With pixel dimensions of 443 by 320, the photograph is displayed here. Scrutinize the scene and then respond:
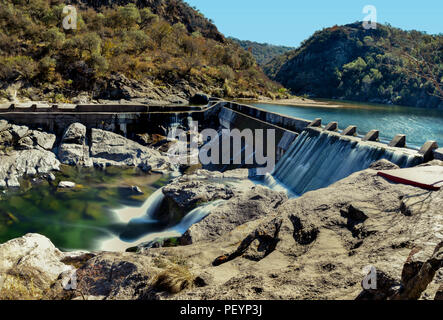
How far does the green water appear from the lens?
40.6ft

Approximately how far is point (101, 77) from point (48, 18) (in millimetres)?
13389

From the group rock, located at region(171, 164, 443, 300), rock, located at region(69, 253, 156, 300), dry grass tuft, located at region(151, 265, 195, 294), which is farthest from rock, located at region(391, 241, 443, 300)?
rock, located at region(69, 253, 156, 300)

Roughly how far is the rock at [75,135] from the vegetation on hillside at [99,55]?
521 inches

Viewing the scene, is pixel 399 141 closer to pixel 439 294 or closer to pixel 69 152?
pixel 439 294

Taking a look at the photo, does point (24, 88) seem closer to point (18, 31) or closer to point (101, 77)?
point (101, 77)

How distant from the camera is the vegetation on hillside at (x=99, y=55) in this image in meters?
34.0

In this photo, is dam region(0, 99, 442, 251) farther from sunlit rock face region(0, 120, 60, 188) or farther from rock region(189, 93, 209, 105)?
rock region(189, 93, 209, 105)

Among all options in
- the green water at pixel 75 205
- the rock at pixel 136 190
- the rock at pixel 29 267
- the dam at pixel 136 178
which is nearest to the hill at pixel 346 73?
the dam at pixel 136 178

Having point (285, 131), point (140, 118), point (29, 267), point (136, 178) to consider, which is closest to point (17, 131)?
point (140, 118)

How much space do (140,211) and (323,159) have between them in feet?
26.3

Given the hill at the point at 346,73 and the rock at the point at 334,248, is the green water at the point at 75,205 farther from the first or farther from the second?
the hill at the point at 346,73

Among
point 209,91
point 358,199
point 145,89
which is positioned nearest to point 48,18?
point 145,89

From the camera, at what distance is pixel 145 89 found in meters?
38.8
